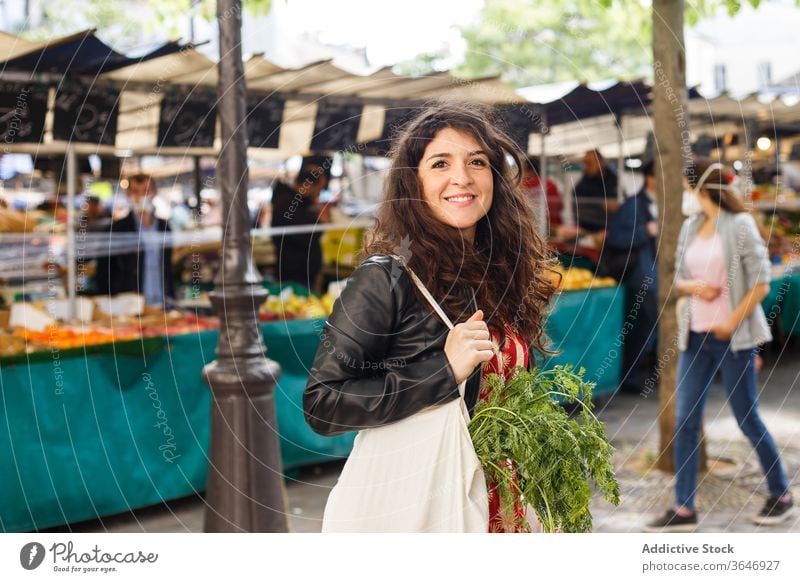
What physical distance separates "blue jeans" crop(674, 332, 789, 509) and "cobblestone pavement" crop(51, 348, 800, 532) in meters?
0.29

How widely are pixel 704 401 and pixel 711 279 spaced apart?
1.93 feet

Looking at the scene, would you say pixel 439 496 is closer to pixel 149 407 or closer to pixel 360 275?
pixel 360 275

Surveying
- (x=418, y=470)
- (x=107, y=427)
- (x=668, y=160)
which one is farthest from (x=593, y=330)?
(x=418, y=470)

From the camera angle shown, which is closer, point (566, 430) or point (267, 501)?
point (566, 430)

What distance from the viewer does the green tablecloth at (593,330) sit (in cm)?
695

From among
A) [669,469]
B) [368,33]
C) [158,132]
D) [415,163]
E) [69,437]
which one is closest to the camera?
[415,163]

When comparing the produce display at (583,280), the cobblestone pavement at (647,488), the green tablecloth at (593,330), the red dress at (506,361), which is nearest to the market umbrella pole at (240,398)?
the cobblestone pavement at (647,488)

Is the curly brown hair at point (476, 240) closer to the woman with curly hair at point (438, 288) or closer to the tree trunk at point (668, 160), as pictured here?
the woman with curly hair at point (438, 288)

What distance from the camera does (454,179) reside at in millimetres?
2453

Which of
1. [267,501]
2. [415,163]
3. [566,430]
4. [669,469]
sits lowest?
[669,469]

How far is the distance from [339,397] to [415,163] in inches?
24.7

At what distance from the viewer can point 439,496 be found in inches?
92.3

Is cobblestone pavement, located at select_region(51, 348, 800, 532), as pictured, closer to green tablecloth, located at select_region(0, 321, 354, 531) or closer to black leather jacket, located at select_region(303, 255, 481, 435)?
green tablecloth, located at select_region(0, 321, 354, 531)

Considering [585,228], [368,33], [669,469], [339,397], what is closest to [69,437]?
[368,33]
